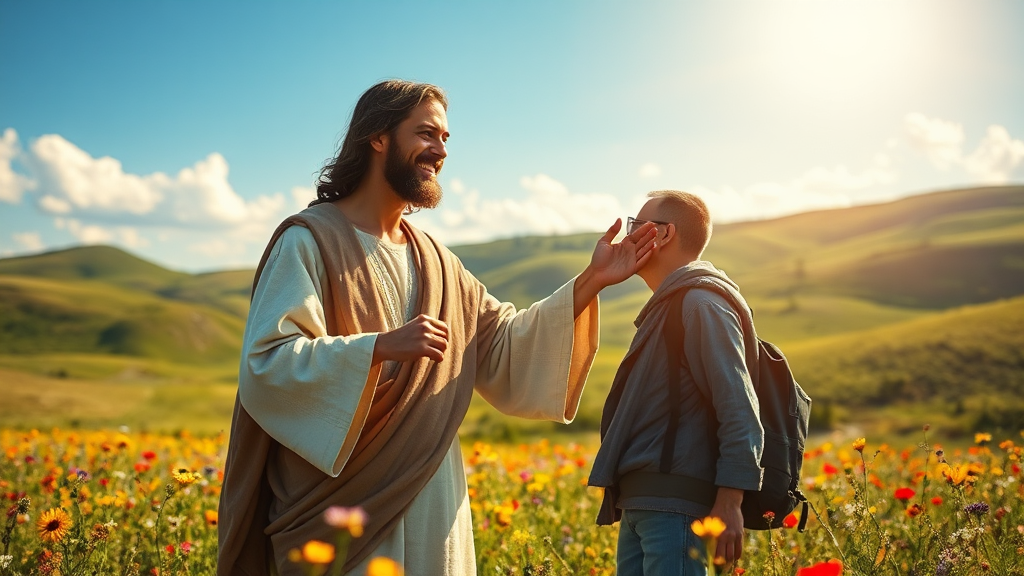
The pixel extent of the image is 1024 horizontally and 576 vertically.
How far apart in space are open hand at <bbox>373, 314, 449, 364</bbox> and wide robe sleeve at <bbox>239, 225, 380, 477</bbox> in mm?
71

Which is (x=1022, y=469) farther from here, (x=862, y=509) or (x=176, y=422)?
(x=176, y=422)

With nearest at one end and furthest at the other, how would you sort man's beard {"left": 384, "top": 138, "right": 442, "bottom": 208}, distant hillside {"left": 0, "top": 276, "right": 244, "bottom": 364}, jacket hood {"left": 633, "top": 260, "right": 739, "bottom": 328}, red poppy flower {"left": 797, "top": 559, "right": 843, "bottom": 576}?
red poppy flower {"left": 797, "top": 559, "right": 843, "bottom": 576}, jacket hood {"left": 633, "top": 260, "right": 739, "bottom": 328}, man's beard {"left": 384, "top": 138, "right": 442, "bottom": 208}, distant hillside {"left": 0, "top": 276, "right": 244, "bottom": 364}

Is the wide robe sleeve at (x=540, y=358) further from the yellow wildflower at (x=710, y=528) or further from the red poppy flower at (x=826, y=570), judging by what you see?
the red poppy flower at (x=826, y=570)

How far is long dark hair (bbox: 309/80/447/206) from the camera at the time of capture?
412cm

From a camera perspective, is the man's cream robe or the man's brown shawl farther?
the man's brown shawl

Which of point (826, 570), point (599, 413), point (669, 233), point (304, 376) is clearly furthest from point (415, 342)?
point (599, 413)

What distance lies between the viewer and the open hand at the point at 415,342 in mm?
3125

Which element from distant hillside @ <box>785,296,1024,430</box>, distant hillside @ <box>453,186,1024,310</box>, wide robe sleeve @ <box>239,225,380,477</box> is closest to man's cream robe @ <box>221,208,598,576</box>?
wide robe sleeve @ <box>239,225,380,477</box>

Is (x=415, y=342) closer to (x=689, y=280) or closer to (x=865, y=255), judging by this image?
(x=689, y=280)

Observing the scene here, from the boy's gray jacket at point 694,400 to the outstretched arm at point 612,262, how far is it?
Answer: 389 mm

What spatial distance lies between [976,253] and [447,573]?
94450 mm

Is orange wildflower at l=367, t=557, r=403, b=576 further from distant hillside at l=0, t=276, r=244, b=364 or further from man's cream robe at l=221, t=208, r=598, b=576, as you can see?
distant hillside at l=0, t=276, r=244, b=364

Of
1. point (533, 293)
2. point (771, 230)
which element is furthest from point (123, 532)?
point (771, 230)

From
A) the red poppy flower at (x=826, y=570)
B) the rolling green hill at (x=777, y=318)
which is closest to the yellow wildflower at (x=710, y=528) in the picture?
the red poppy flower at (x=826, y=570)
